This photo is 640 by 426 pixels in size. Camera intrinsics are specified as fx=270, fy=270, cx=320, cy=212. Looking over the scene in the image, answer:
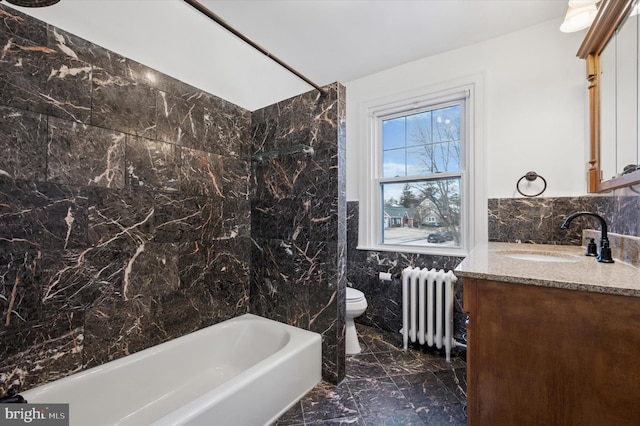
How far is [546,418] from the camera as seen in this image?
3.19ft

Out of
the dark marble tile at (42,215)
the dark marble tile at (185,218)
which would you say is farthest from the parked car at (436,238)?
the dark marble tile at (42,215)

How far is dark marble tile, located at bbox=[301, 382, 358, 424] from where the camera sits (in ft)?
4.96

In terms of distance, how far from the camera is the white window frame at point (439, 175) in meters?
2.21

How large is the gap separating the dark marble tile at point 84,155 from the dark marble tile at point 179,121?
26cm

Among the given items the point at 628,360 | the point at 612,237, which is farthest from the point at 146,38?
the point at 612,237

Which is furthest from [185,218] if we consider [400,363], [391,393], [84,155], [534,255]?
[534,255]

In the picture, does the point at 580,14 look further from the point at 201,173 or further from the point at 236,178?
the point at 201,173

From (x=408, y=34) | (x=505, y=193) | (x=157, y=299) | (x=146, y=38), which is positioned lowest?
(x=157, y=299)

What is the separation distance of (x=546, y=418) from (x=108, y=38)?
269 cm

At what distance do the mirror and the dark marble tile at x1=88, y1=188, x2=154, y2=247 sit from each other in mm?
2514

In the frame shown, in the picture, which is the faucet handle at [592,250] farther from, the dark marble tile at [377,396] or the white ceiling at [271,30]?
the white ceiling at [271,30]

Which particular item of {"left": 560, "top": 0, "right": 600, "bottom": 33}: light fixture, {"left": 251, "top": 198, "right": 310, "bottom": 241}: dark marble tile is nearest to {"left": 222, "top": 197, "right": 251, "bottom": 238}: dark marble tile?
{"left": 251, "top": 198, "right": 310, "bottom": 241}: dark marble tile

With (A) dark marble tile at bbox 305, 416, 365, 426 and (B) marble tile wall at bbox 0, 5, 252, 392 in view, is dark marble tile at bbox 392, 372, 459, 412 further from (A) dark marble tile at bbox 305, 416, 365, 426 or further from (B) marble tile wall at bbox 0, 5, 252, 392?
(B) marble tile wall at bbox 0, 5, 252, 392

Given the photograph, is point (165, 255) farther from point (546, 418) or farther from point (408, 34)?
point (408, 34)
